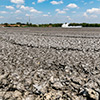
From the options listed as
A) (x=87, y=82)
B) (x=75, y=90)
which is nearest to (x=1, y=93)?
(x=75, y=90)

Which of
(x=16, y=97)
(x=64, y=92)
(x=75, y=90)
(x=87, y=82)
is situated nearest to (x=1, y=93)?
(x=16, y=97)

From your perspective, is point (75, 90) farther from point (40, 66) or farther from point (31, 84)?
point (40, 66)

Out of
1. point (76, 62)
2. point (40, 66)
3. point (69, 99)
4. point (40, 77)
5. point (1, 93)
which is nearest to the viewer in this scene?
point (69, 99)

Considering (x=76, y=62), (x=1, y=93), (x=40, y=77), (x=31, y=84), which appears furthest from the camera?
(x=76, y=62)

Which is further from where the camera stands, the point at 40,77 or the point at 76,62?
the point at 76,62

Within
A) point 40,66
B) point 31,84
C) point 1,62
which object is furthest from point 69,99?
point 1,62

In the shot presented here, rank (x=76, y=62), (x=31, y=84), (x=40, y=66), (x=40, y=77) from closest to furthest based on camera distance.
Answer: (x=31, y=84), (x=40, y=77), (x=40, y=66), (x=76, y=62)

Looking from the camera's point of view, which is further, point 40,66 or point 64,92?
point 40,66

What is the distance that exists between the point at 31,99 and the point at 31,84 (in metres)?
0.39

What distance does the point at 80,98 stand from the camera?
1.93 m

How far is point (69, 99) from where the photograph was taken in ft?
6.23

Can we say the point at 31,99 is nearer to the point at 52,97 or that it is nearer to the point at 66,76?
the point at 52,97

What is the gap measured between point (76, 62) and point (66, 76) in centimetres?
89

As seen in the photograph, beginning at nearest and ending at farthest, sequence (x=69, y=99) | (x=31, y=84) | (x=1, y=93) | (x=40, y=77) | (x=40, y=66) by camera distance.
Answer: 1. (x=69, y=99)
2. (x=1, y=93)
3. (x=31, y=84)
4. (x=40, y=77)
5. (x=40, y=66)
